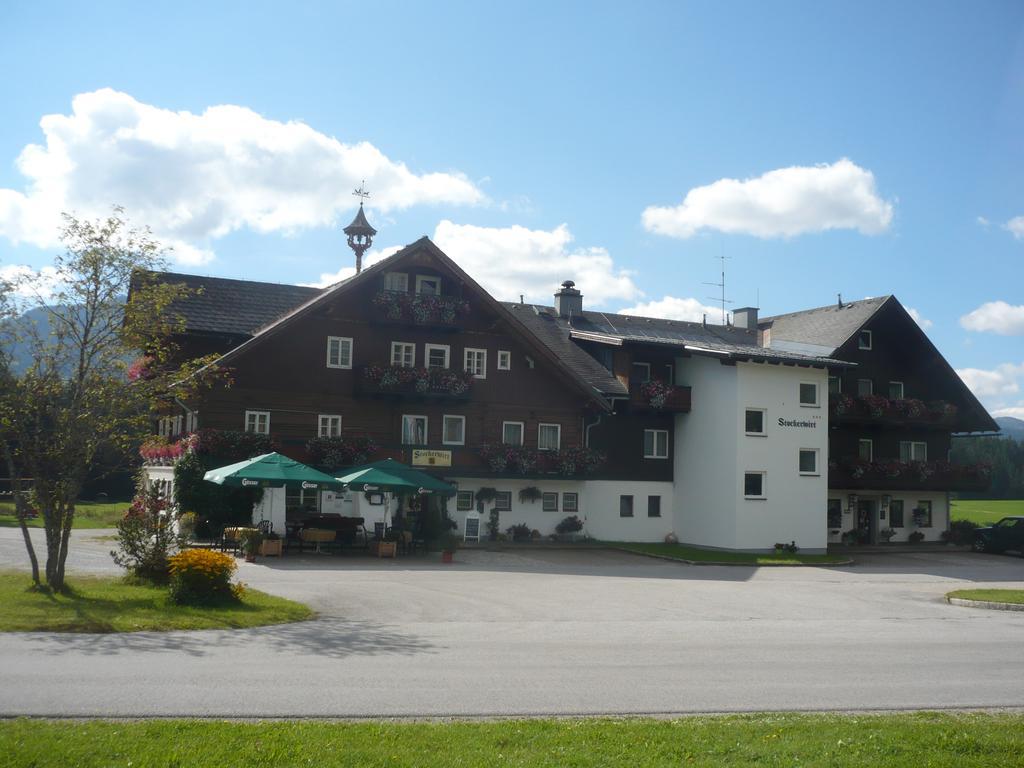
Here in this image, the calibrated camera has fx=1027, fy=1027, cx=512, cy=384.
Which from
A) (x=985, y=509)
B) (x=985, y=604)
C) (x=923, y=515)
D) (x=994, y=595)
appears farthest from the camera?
(x=985, y=509)

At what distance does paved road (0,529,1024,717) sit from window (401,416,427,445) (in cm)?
1243

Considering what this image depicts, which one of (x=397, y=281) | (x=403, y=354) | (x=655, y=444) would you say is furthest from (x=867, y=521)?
(x=397, y=281)

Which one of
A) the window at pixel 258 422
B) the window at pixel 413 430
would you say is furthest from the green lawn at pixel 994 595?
the window at pixel 258 422

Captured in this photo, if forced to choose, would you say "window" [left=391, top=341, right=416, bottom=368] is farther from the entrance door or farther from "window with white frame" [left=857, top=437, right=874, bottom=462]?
the entrance door

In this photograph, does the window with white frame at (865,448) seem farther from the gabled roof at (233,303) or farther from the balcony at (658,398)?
the gabled roof at (233,303)

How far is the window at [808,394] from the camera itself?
40.9m

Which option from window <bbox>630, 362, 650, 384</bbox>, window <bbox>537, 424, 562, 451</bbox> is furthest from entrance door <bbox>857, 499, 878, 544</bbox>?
window <bbox>537, 424, 562, 451</bbox>

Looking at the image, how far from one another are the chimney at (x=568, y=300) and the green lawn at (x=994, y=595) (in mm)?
25687

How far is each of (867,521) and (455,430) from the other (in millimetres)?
20720

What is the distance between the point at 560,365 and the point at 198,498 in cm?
1424

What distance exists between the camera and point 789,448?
4034 cm

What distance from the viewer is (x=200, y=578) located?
17625 millimetres

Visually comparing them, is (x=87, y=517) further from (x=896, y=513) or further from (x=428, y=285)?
(x=896, y=513)

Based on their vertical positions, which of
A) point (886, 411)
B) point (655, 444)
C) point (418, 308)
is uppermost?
point (418, 308)
